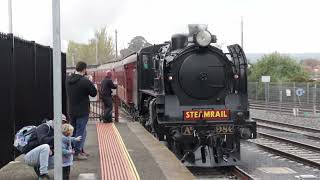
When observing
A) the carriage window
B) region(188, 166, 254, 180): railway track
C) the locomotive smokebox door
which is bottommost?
region(188, 166, 254, 180): railway track

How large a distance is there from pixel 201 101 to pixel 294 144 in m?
4.98

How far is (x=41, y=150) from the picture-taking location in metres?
6.62

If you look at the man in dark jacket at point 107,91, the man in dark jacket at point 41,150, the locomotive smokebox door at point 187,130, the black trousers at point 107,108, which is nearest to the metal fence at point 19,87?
the man in dark jacket at point 41,150

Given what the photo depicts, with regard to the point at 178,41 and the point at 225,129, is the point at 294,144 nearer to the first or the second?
the point at 225,129

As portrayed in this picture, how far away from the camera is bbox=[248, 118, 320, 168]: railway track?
1272cm

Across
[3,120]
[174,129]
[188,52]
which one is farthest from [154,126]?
[3,120]

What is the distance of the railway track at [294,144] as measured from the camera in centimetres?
1272

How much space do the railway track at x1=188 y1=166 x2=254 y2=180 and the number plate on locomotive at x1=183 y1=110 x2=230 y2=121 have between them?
1076 mm

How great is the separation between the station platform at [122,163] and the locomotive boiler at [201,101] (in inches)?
23.4

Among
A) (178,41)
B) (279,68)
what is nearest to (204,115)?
(178,41)

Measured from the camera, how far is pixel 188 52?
1139 centimetres

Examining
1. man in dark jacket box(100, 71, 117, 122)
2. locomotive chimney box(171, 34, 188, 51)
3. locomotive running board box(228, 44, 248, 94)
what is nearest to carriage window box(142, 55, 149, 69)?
man in dark jacket box(100, 71, 117, 122)

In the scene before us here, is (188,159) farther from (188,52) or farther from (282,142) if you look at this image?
(282,142)

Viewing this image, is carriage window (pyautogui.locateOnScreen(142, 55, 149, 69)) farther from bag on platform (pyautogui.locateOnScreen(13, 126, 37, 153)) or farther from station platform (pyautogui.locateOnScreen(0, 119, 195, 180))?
bag on platform (pyautogui.locateOnScreen(13, 126, 37, 153))
